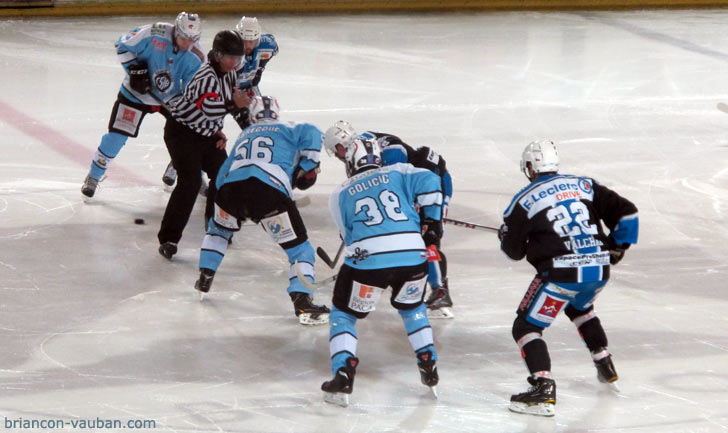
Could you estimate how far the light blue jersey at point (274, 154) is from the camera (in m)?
4.65

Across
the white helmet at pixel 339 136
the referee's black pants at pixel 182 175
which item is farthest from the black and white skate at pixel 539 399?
the referee's black pants at pixel 182 175

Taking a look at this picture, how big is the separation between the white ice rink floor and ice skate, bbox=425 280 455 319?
0.29ft

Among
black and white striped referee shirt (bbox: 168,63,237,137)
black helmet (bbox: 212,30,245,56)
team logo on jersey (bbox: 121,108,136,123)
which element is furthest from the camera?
team logo on jersey (bbox: 121,108,136,123)

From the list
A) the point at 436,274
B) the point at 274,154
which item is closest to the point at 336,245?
the point at 436,274

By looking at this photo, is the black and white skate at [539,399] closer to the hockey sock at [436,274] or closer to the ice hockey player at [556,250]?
the ice hockey player at [556,250]

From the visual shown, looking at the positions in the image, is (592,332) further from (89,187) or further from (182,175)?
(89,187)

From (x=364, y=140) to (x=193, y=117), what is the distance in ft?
5.15

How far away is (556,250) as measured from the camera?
12.5ft

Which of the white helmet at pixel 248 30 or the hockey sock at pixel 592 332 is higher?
the white helmet at pixel 248 30

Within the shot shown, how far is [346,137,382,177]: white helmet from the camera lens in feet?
13.1

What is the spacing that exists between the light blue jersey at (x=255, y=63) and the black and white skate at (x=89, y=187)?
1.10 metres

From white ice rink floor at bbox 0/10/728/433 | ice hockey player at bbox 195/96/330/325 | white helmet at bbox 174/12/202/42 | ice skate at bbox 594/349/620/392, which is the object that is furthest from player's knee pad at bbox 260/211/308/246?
white helmet at bbox 174/12/202/42

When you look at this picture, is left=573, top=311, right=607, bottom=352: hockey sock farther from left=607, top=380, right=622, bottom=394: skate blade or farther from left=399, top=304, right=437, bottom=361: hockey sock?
left=399, top=304, right=437, bottom=361: hockey sock

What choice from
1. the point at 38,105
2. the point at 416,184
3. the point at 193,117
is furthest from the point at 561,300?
the point at 38,105
